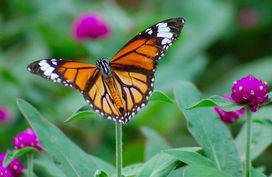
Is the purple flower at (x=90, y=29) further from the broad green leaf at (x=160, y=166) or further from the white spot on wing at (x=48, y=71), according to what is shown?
the broad green leaf at (x=160, y=166)

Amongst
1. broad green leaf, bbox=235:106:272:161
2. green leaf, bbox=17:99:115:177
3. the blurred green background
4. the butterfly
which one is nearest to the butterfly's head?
the butterfly

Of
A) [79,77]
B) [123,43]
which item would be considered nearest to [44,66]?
[79,77]

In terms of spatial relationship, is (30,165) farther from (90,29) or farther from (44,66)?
(90,29)

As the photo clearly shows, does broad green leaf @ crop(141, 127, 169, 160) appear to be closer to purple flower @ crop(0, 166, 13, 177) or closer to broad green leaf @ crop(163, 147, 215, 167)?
broad green leaf @ crop(163, 147, 215, 167)

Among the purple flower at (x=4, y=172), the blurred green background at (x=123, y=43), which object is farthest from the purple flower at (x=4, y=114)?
the purple flower at (x=4, y=172)

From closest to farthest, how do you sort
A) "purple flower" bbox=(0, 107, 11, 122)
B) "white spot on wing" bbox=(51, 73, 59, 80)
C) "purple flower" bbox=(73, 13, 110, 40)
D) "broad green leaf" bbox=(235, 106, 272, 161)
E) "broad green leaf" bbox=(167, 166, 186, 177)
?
"broad green leaf" bbox=(167, 166, 186, 177), "white spot on wing" bbox=(51, 73, 59, 80), "broad green leaf" bbox=(235, 106, 272, 161), "purple flower" bbox=(0, 107, 11, 122), "purple flower" bbox=(73, 13, 110, 40)

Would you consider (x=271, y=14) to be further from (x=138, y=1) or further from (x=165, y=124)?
(x=165, y=124)
